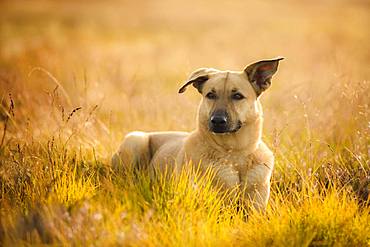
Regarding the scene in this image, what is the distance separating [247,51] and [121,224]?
51.5ft

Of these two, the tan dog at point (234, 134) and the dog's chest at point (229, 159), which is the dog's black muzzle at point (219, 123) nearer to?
the tan dog at point (234, 134)

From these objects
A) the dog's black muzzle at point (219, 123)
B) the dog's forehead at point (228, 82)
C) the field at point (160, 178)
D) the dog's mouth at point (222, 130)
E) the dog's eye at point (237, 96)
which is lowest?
the field at point (160, 178)

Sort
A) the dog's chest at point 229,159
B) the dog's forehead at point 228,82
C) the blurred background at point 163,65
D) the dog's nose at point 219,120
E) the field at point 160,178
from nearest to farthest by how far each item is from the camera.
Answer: the field at point 160,178, the dog's nose at point 219,120, the dog's chest at point 229,159, the dog's forehead at point 228,82, the blurred background at point 163,65

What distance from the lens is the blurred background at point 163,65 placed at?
6.91 m

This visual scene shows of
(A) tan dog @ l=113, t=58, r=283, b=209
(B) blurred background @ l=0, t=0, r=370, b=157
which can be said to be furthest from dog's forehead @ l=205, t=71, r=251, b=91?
(B) blurred background @ l=0, t=0, r=370, b=157

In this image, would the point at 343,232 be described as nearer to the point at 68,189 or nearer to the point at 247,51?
the point at 68,189

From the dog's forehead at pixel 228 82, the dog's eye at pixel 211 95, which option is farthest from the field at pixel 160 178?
the dog's eye at pixel 211 95

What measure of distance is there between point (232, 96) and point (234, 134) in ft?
1.27

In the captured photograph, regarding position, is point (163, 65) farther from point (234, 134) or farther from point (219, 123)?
point (219, 123)

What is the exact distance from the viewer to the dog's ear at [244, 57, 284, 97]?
5517 millimetres

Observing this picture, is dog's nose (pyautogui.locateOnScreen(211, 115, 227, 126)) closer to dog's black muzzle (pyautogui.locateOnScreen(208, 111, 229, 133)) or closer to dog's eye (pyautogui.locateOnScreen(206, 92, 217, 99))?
dog's black muzzle (pyautogui.locateOnScreen(208, 111, 229, 133))

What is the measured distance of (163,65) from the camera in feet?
55.8

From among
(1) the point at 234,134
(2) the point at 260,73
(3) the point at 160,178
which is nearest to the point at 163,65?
(2) the point at 260,73

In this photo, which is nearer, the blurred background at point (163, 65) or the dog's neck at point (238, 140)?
the dog's neck at point (238, 140)
